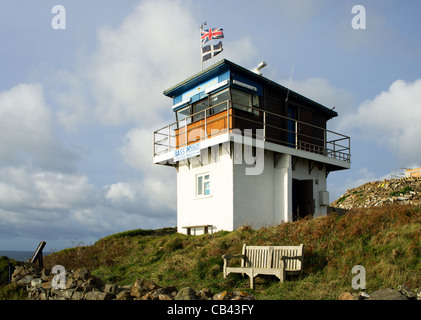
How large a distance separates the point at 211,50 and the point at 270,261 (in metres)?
12.1

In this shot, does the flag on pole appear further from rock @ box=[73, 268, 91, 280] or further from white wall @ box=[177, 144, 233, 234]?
rock @ box=[73, 268, 91, 280]

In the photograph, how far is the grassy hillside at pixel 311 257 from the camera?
975 centimetres

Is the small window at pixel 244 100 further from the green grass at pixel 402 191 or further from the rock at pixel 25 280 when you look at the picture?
the green grass at pixel 402 191

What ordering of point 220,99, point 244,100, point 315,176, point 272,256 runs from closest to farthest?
point 272,256 → point 244,100 → point 220,99 → point 315,176

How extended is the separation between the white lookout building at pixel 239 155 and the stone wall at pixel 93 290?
24.5 feet

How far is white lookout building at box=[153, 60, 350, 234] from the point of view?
17.7 metres

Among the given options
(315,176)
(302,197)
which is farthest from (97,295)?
(315,176)

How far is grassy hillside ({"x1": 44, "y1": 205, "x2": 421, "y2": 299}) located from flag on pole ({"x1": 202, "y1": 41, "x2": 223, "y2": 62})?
29.1 ft

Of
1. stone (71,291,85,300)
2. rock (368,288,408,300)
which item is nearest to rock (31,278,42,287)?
stone (71,291,85,300)

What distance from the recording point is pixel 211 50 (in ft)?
65.0

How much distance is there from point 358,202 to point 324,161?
14807 mm

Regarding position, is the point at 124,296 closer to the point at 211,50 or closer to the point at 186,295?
the point at 186,295
